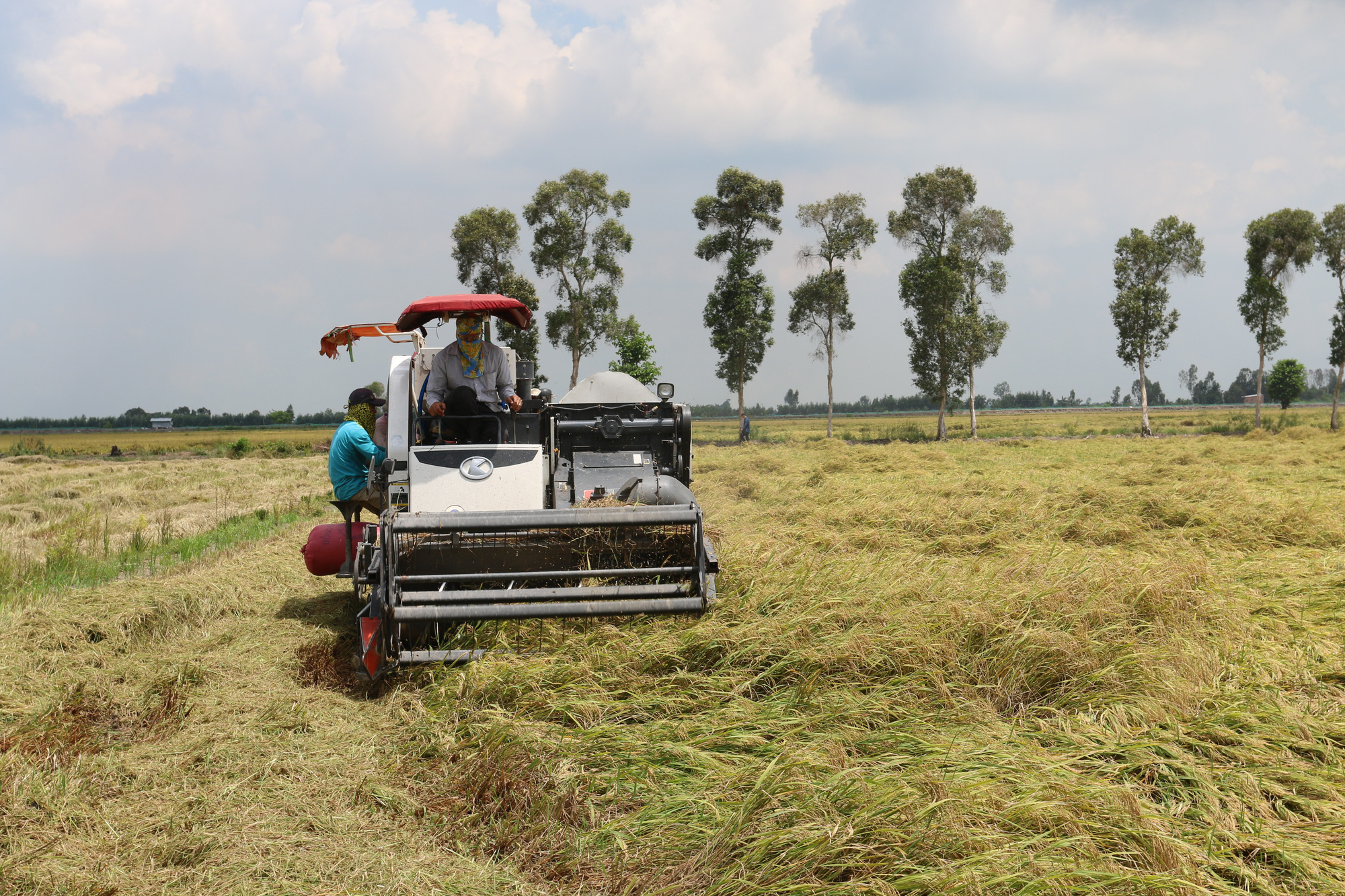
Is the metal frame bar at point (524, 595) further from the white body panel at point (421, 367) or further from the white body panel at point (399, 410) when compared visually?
the white body panel at point (421, 367)

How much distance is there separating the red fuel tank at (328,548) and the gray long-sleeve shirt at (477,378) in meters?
1.25

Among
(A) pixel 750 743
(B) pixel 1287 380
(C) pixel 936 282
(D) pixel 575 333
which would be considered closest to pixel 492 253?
(D) pixel 575 333

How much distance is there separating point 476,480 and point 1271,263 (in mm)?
42899

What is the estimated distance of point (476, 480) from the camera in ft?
19.1

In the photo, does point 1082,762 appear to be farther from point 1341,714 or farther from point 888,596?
point 888,596

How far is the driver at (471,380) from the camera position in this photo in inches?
261

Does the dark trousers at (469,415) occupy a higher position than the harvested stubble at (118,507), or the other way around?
the dark trousers at (469,415)

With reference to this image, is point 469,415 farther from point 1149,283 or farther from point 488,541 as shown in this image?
point 1149,283

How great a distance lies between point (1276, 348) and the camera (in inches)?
1416

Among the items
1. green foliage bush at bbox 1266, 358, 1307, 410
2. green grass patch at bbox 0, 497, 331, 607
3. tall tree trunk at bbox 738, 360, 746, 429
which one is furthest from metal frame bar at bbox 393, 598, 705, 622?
green foliage bush at bbox 1266, 358, 1307, 410

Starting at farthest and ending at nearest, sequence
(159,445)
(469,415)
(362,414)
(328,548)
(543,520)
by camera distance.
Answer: (159,445), (362,414), (469,415), (328,548), (543,520)

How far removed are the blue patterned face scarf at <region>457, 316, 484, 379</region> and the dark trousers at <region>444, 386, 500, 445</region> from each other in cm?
20

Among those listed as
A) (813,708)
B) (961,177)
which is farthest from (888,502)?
(961,177)

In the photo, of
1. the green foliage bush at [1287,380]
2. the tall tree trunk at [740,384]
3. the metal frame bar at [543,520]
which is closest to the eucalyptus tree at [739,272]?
the tall tree trunk at [740,384]
